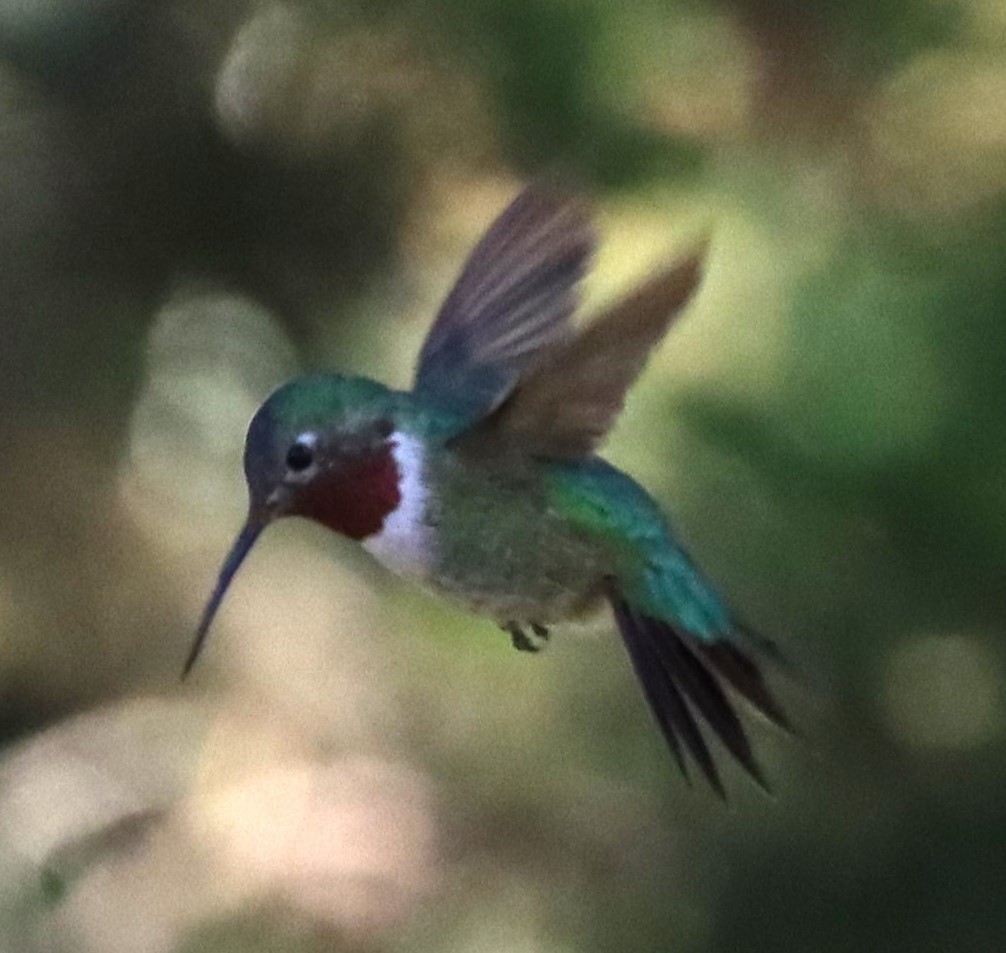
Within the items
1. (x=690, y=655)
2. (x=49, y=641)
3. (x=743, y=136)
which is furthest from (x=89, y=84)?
(x=690, y=655)

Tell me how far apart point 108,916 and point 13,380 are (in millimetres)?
482

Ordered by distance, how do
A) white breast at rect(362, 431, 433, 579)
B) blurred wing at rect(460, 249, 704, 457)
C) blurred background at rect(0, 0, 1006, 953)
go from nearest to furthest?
blurred wing at rect(460, 249, 704, 457) < white breast at rect(362, 431, 433, 579) < blurred background at rect(0, 0, 1006, 953)

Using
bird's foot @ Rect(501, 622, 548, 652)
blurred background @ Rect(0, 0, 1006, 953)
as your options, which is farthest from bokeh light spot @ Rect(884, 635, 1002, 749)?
bird's foot @ Rect(501, 622, 548, 652)

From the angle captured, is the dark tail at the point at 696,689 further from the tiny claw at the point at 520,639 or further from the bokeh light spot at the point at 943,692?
the bokeh light spot at the point at 943,692

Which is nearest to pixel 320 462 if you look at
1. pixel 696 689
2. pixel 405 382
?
pixel 696 689

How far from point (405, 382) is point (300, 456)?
65cm

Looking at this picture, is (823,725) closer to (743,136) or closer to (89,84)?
(743,136)

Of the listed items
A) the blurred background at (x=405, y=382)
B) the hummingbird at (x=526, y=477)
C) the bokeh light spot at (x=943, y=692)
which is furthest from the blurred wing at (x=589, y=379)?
the bokeh light spot at (x=943, y=692)

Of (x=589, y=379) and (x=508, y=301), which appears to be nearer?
(x=589, y=379)

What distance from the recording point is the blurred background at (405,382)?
100 centimetres

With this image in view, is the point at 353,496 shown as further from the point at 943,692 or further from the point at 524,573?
the point at 943,692

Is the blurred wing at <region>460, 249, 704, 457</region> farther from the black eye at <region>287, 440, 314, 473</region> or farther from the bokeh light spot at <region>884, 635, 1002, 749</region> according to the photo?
the bokeh light spot at <region>884, 635, 1002, 749</region>

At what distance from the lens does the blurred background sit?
100 cm

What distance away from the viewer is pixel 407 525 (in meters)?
0.59
